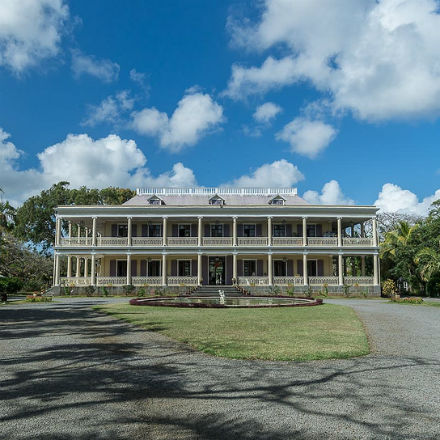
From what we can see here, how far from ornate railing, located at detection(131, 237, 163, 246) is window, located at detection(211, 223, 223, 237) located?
4987 millimetres

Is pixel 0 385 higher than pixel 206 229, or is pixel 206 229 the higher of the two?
pixel 206 229

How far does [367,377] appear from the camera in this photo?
6.49m

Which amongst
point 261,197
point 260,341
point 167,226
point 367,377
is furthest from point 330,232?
point 367,377

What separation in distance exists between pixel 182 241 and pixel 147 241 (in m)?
3.01

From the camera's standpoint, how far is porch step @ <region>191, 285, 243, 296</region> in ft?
103

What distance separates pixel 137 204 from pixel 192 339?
29786mm

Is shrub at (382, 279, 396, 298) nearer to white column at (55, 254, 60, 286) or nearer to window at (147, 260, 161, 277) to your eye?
window at (147, 260, 161, 277)

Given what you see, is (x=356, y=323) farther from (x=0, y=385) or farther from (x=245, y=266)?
(x=245, y=266)

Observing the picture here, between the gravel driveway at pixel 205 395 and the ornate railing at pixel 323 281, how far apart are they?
2643 centimetres

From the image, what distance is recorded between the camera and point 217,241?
119 ft

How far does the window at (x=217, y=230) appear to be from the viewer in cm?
3828

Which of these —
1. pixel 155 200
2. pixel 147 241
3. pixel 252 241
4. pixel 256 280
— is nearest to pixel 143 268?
pixel 147 241

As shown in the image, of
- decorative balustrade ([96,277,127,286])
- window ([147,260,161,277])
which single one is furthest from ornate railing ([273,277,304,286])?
decorative balustrade ([96,277,127,286])

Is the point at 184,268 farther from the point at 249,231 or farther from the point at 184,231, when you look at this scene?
the point at 249,231
